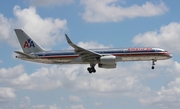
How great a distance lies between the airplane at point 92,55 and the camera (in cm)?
9025

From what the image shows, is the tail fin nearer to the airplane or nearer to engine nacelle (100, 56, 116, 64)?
the airplane

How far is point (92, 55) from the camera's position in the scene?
91.9 meters

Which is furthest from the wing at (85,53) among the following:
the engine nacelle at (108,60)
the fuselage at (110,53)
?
the engine nacelle at (108,60)

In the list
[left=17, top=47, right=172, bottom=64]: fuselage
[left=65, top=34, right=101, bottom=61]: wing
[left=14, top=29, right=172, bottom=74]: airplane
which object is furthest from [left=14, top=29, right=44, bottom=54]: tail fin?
[left=65, top=34, right=101, bottom=61]: wing

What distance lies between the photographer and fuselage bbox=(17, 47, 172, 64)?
90312 mm

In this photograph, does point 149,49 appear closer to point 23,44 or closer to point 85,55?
point 85,55

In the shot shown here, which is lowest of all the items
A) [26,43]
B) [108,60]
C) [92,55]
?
[108,60]

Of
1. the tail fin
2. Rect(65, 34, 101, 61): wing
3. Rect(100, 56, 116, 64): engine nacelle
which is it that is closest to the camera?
Rect(100, 56, 116, 64): engine nacelle

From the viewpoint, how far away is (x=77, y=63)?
9519 centimetres

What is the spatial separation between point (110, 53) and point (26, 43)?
885 inches

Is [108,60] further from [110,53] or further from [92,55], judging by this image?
[92,55]

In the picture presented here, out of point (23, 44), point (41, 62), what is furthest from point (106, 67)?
point (23, 44)

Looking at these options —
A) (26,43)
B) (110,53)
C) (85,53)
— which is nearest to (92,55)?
(85,53)

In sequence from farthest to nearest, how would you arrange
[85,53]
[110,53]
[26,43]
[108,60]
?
[26,43]
[110,53]
[85,53]
[108,60]
